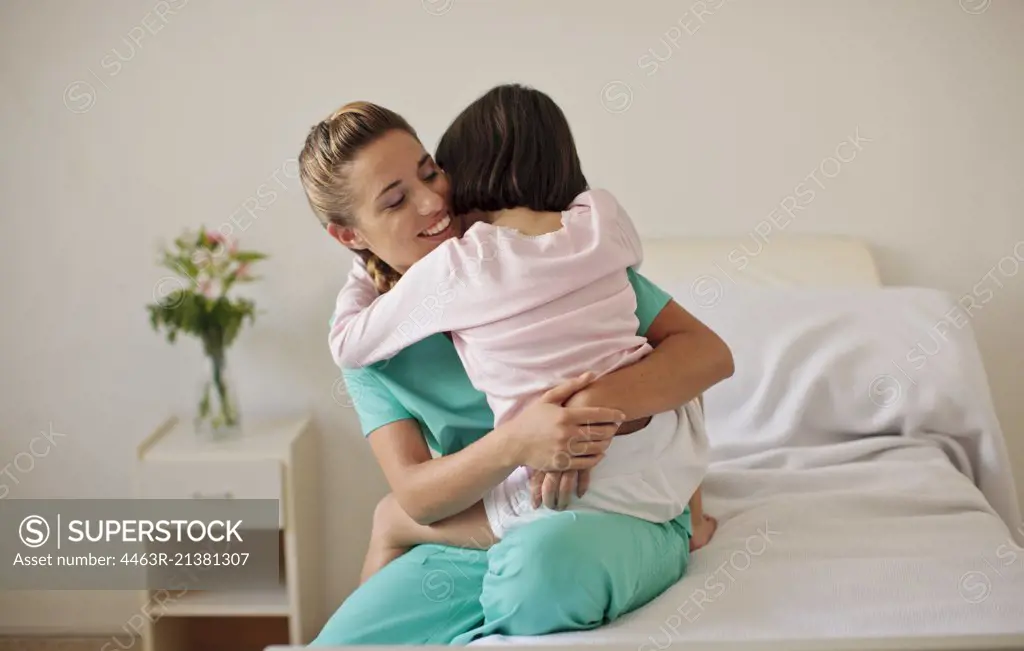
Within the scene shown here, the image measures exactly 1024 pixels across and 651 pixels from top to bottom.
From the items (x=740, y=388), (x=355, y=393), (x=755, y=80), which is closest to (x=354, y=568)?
(x=740, y=388)

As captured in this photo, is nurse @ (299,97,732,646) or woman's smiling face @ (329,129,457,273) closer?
nurse @ (299,97,732,646)

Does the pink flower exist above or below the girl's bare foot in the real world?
above

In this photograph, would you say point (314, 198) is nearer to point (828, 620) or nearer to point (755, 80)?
point (828, 620)

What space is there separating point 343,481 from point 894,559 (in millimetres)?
1513

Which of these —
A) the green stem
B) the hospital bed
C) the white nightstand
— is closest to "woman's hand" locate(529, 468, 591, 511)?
the hospital bed

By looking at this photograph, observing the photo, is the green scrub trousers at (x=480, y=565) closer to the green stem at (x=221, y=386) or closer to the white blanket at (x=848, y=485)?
the white blanket at (x=848, y=485)

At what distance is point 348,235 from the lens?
139cm

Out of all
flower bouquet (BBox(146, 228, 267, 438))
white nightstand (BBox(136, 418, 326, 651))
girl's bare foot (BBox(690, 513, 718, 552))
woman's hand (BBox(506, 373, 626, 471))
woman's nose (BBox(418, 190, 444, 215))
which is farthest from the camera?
flower bouquet (BBox(146, 228, 267, 438))

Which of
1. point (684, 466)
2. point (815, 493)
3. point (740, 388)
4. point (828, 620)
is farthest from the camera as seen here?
point (740, 388)

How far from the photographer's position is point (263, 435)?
238cm

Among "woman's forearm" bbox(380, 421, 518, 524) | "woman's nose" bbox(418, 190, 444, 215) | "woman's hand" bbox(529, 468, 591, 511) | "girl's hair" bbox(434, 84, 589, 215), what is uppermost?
"girl's hair" bbox(434, 84, 589, 215)

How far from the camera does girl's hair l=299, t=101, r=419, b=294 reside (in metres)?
1.32

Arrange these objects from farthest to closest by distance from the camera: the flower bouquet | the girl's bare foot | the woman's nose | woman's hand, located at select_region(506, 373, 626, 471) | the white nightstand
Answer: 1. the flower bouquet
2. the white nightstand
3. the girl's bare foot
4. the woman's nose
5. woman's hand, located at select_region(506, 373, 626, 471)

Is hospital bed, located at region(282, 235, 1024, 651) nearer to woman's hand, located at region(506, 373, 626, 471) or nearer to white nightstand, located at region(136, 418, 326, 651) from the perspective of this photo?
woman's hand, located at region(506, 373, 626, 471)
